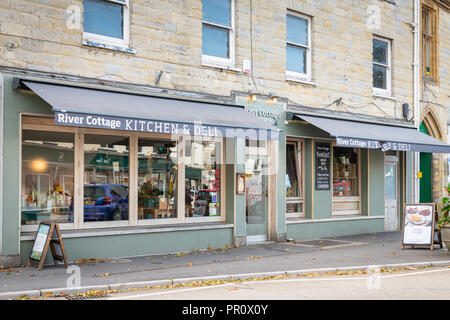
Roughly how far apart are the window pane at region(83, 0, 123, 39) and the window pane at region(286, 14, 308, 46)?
16.8ft

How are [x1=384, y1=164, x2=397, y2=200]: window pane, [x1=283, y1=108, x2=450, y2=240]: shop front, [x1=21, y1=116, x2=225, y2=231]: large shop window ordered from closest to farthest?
[x1=21, y1=116, x2=225, y2=231]: large shop window → [x1=283, y1=108, x2=450, y2=240]: shop front → [x1=384, y1=164, x2=397, y2=200]: window pane

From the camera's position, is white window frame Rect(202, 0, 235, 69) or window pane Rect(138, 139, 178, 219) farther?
white window frame Rect(202, 0, 235, 69)

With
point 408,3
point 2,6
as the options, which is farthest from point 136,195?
point 408,3

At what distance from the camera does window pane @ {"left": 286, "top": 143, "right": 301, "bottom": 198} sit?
14.7 metres

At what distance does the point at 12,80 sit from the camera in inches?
380

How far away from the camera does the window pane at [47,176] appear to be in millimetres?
10164

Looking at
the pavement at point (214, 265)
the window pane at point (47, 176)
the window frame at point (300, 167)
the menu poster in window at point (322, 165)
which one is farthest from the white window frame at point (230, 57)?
the pavement at point (214, 265)

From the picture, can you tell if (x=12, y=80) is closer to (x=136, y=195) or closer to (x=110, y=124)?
(x=110, y=124)

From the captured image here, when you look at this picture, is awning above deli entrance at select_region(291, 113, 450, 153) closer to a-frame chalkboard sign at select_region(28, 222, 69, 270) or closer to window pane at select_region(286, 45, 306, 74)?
window pane at select_region(286, 45, 306, 74)

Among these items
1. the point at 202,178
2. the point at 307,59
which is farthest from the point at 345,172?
the point at 202,178

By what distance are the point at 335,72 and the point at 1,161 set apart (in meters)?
9.62

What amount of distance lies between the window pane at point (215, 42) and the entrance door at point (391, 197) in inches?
291

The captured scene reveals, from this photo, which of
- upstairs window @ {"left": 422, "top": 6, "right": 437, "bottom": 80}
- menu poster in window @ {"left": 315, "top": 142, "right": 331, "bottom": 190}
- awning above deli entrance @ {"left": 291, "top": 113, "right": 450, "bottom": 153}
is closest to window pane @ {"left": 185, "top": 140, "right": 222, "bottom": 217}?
awning above deli entrance @ {"left": 291, "top": 113, "right": 450, "bottom": 153}

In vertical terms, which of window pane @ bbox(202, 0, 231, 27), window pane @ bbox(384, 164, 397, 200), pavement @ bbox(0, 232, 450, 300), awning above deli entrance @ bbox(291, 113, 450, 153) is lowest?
pavement @ bbox(0, 232, 450, 300)
